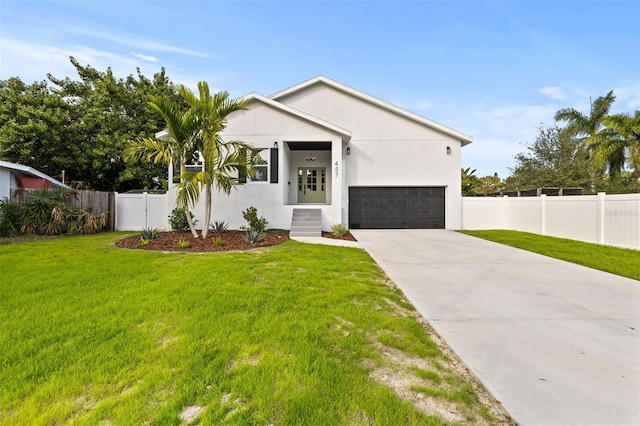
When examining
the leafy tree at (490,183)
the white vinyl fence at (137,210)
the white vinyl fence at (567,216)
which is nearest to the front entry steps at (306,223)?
the white vinyl fence at (137,210)

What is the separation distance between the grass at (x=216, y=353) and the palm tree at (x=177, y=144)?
3.71 metres

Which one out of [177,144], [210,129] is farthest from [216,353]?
[177,144]

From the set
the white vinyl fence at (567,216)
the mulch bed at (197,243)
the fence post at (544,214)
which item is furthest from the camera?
the fence post at (544,214)

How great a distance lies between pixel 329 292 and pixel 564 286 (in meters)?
4.09

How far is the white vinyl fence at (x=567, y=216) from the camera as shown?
8.26 m

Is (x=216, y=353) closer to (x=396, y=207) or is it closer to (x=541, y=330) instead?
(x=541, y=330)

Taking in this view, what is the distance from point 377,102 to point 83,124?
1593 centimetres

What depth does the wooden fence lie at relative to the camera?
10.1 metres

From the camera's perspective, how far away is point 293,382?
2.19 m

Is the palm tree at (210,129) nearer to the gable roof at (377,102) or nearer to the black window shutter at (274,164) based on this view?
the black window shutter at (274,164)

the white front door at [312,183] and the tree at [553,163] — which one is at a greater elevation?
the tree at [553,163]

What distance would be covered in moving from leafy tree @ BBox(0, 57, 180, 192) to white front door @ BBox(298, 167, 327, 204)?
990cm

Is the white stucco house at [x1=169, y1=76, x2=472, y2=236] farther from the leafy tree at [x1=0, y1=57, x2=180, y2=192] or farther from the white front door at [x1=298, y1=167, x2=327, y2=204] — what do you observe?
the leafy tree at [x1=0, y1=57, x2=180, y2=192]

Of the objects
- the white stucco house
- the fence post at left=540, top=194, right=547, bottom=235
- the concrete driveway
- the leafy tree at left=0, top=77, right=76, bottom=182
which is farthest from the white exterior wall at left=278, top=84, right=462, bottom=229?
the leafy tree at left=0, top=77, right=76, bottom=182
